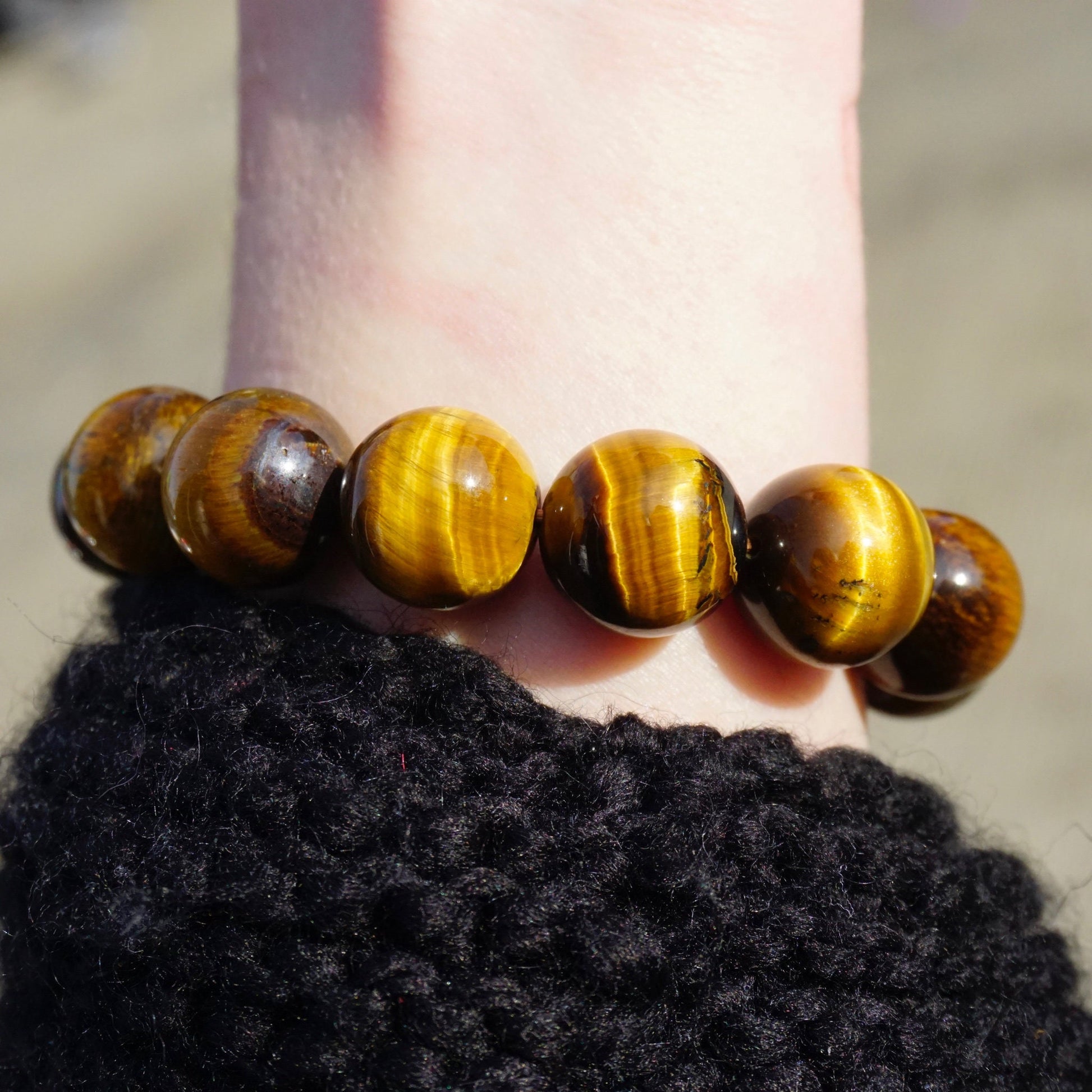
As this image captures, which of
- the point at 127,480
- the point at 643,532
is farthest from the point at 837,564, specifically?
the point at 127,480

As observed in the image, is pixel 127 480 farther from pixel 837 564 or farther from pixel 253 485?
pixel 837 564

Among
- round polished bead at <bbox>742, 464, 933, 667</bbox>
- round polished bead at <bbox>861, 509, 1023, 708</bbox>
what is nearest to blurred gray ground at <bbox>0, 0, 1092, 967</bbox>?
round polished bead at <bbox>861, 509, 1023, 708</bbox>

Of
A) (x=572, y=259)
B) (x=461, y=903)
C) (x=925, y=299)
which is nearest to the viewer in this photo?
(x=461, y=903)

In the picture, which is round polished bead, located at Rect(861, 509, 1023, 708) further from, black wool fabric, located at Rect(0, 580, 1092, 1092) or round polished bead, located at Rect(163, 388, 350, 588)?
round polished bead, located at Rect(163, 388, 350, 588)

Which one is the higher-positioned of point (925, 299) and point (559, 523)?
point (559, 523)

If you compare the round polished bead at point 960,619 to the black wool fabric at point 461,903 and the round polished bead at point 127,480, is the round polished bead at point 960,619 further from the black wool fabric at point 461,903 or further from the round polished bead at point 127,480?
the round polished bead at point 127,480
